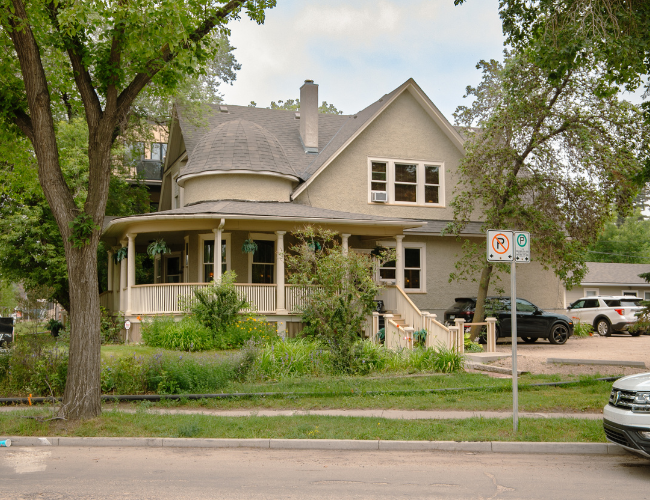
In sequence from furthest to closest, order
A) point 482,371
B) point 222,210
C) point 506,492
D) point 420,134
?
1. point 420,134
2. point 222,210
3. point 482,371
4. point 506,492

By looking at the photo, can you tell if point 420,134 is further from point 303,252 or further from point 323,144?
point 303,252

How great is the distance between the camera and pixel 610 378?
42.8 feet

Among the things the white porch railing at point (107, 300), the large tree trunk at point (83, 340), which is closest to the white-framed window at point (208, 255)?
the white porch railing at point (107, 300)

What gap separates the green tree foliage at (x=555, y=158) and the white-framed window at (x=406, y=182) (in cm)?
377

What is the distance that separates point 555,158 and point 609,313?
420 inches

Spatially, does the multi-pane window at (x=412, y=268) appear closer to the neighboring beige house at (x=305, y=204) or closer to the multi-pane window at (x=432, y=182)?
the neighboring beige house at (x=305, y=204)

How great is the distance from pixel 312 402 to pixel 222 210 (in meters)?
9.42

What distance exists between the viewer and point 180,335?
16.5 metres

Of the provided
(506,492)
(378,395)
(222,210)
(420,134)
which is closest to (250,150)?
(222,210)

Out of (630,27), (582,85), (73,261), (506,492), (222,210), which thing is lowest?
(506,492)

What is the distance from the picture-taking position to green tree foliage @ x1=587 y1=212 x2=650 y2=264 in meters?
56.4

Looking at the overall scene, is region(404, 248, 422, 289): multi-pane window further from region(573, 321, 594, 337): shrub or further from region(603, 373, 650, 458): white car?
region(603, 373, 650, 458): white car

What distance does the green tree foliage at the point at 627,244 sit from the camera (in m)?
56.4

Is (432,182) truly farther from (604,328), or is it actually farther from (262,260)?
(604,328)
